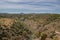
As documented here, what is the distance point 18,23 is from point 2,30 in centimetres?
253

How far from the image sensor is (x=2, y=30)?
16.8 m

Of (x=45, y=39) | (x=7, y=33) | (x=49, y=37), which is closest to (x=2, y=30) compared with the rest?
(x=7, y=33)

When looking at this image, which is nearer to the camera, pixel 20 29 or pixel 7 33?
pixel 7 33

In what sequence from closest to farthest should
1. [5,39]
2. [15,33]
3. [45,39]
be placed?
[5,39] → [15,33] → [45,39]

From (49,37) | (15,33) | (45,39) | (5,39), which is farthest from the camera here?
(49,37)

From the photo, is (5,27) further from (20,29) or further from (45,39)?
(45,39)

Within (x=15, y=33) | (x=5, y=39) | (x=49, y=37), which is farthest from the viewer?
(x=49, y=37)

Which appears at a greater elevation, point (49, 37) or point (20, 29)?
point (20, 29)

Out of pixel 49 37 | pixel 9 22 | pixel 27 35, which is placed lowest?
pixel 49 37

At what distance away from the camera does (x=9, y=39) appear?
16.7m

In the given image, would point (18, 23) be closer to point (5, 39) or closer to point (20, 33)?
point (20, 33)

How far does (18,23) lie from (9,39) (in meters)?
2.65

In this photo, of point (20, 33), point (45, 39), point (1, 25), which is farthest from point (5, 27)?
point (45, 39)

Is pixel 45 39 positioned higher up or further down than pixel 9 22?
further down
